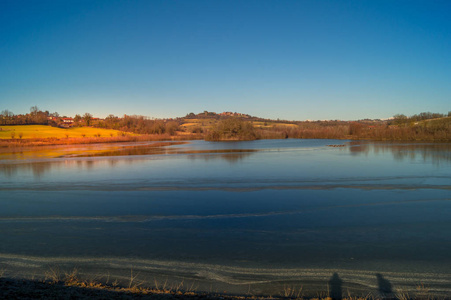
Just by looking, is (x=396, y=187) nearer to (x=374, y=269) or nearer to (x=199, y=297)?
(x=374, y=269)

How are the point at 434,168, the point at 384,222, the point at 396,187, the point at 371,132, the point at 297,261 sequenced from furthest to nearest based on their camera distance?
the point at 371,132 → the point at 434,168 → the point at 396,187 → the point at 384,222 → the point at 297,261

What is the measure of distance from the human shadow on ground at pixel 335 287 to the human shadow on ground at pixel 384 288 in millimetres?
505

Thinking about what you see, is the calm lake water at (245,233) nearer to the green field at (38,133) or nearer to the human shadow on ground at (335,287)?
the human shadow on ground at (335,287)

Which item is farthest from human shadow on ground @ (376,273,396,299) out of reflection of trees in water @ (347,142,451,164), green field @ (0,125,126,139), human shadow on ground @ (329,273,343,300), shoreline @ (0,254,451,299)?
green field @ (0,125,126,139)

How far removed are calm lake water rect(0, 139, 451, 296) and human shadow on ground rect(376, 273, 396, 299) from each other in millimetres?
14

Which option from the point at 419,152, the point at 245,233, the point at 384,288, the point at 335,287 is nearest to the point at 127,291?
the point at 335,287

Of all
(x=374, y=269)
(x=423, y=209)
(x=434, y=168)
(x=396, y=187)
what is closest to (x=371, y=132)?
(x=434, y=168)

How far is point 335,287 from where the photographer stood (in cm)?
432

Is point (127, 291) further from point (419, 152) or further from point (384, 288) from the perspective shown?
point (419, 152)

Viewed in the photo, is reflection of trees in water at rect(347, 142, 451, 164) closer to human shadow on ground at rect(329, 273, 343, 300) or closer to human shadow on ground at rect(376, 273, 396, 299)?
human shadow on ground at rect(376, 273, 396, 299)

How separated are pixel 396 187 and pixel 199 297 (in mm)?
9971

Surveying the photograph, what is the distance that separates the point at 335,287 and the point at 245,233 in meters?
2.62

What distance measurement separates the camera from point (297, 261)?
5.21 metres

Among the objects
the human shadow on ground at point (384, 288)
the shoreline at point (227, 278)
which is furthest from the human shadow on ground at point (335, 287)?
the human shadow on ground at point (384, 288)
